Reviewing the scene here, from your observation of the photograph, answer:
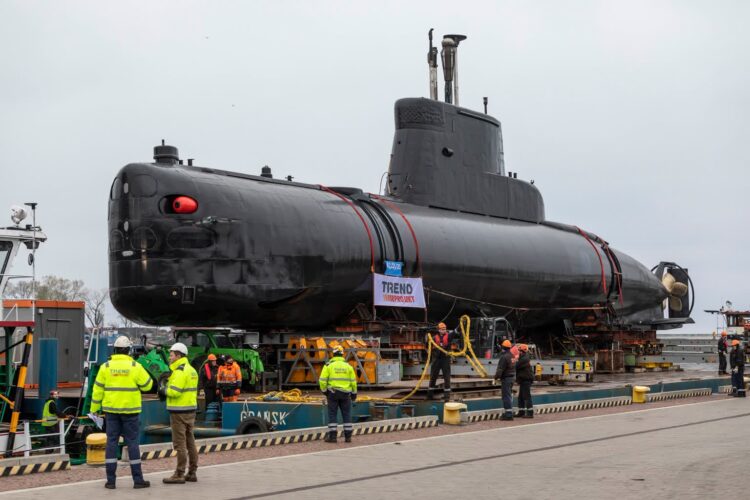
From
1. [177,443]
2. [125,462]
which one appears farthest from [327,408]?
[177,443]

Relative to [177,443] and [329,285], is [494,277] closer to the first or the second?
[329,285]

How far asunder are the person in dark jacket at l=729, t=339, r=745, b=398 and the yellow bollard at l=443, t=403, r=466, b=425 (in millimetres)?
10953

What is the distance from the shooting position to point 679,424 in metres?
20.0

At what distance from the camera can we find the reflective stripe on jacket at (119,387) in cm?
1290

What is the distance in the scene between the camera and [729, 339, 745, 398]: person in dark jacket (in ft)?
91.5

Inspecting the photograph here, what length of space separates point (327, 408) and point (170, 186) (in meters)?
6.39

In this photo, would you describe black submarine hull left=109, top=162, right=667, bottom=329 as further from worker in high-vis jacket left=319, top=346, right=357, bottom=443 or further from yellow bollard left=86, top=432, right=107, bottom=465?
yellow bollard left=86, top=432, right=107, bottom=465

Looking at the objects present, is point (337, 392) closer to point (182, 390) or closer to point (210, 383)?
point (210, 383)

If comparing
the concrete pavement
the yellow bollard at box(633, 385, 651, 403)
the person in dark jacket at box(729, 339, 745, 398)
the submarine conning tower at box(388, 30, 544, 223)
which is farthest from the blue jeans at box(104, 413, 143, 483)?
the person in dark jacket at box(729, 339, 745, 398)

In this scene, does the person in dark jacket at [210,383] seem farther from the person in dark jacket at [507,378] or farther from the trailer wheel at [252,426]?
the person in dark jacket at [507,378]

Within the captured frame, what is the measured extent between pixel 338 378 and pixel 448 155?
14454mm

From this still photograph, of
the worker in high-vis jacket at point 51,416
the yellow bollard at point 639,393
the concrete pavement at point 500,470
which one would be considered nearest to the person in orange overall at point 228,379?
the worker in high-vis jacket at point 51,416

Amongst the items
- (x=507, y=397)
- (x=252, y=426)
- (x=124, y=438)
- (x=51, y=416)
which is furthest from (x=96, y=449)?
(x=507, y=397)

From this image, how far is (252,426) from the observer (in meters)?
18.9
